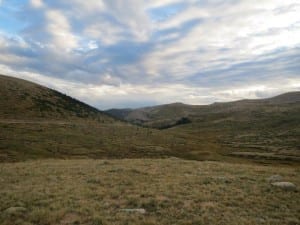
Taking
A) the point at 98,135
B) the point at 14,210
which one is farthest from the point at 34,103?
Result: the point at 14,210

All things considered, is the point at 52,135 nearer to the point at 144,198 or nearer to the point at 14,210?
the point at 144,198

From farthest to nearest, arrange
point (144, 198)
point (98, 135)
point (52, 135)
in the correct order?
1. point (98, 135)
2. point (52, 135)
3. point (144, 198)

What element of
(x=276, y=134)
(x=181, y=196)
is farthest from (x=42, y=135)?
(x=276, y=134)

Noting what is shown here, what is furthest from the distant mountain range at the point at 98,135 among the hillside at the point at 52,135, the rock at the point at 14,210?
the rock at the point at 14,210

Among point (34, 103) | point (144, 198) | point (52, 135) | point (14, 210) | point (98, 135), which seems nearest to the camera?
point (14, 210)

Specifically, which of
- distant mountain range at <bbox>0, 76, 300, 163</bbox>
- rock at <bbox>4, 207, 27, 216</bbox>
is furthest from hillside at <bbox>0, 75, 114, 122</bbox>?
rock at <bbox>4, 207, 27, 216</bbox>

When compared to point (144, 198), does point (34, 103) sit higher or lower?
higher

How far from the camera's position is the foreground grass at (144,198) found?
1248 centimetres

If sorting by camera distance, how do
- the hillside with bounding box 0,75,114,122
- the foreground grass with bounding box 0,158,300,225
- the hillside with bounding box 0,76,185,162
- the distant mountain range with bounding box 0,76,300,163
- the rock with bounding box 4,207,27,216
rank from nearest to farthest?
1. the foreground grass with bounding box 0,158,300,225
2. the rock with bounding box 4,207,27,216
3. the hillside with bounding box 0,76,185,162
4. the distant mountain range with bounding box 0,76,300,163
5. the hillside with bounding box 0,75,114,122

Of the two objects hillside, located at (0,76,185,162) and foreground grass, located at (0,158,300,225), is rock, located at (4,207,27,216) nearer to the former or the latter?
foreground grass, located at (0,158,300,225)

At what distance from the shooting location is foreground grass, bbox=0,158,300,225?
12.5 metres

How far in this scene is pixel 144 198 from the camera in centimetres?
1552

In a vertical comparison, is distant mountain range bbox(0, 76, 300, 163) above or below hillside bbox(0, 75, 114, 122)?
below

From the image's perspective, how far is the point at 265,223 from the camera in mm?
12195
